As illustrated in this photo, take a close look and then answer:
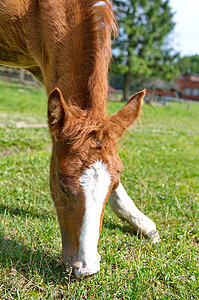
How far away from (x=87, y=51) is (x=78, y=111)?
26.8 inches

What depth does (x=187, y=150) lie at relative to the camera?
7.28 m

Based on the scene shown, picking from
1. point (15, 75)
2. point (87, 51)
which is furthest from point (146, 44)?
point (87, 51)

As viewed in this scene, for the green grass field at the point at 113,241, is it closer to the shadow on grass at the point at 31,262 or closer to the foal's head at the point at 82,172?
the shadow on grass at the point at 31,262

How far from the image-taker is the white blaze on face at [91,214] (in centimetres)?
187

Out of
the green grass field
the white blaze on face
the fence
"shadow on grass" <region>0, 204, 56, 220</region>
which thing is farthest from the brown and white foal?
the fence

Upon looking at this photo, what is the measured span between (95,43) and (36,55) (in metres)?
0.77

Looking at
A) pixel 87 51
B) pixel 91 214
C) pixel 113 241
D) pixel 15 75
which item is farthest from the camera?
pixel 15 75

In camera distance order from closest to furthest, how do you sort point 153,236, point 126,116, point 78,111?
point 78,111 < point 126,116 < point 153,236

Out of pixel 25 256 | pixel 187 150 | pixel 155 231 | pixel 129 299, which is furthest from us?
pixel 187 150

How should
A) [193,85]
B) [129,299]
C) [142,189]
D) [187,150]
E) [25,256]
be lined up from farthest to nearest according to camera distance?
[193,85] < [187,150] < [142,189] < [25,256] < [129,299]

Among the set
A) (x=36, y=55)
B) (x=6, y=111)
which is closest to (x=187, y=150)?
(x=36, y=55)

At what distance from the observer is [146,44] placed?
24.1 meters

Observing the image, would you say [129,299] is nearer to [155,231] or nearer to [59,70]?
[155,231]

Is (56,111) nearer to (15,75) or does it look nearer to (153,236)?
(153,236)
